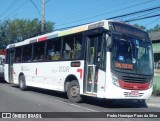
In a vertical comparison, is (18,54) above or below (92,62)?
above

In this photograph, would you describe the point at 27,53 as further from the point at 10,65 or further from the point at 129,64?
the point at 129,64

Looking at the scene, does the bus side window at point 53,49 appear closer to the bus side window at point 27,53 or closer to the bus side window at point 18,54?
the bus side window at point 27,53

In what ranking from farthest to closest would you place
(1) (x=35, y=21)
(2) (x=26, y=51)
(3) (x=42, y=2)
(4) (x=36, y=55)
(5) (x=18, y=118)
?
(1) (x=35, y=21) < (3) (x=42, y=2) < (2) (x=26, y=51) < (4) (x=36, y=55) < (5) (x=18, y=118)

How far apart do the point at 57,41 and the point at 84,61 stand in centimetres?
292

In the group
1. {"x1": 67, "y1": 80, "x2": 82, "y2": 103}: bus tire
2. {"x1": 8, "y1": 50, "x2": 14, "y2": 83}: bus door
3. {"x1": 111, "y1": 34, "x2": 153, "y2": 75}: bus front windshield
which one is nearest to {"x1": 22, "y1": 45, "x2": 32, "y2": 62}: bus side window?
{"x1": 8, "y1": 50, "x2": 14, "y2": 83}: bus door

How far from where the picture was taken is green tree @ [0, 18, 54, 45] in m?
51.7

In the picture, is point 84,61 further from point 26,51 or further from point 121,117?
point 26,51

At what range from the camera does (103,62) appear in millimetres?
12305

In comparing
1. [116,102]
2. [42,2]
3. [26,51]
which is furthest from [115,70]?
[42,2]

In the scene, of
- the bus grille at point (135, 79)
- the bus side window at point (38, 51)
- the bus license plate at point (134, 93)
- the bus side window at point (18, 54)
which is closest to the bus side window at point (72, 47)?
the bus grille at point (135, 79)

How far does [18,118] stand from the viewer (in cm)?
949

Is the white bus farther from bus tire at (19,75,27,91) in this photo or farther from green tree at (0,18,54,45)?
green tree at (0,18,54,45)

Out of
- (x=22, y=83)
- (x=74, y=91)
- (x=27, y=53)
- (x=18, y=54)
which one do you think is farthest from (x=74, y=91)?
(x=18, y=54)

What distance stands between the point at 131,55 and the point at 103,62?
1.19 m
